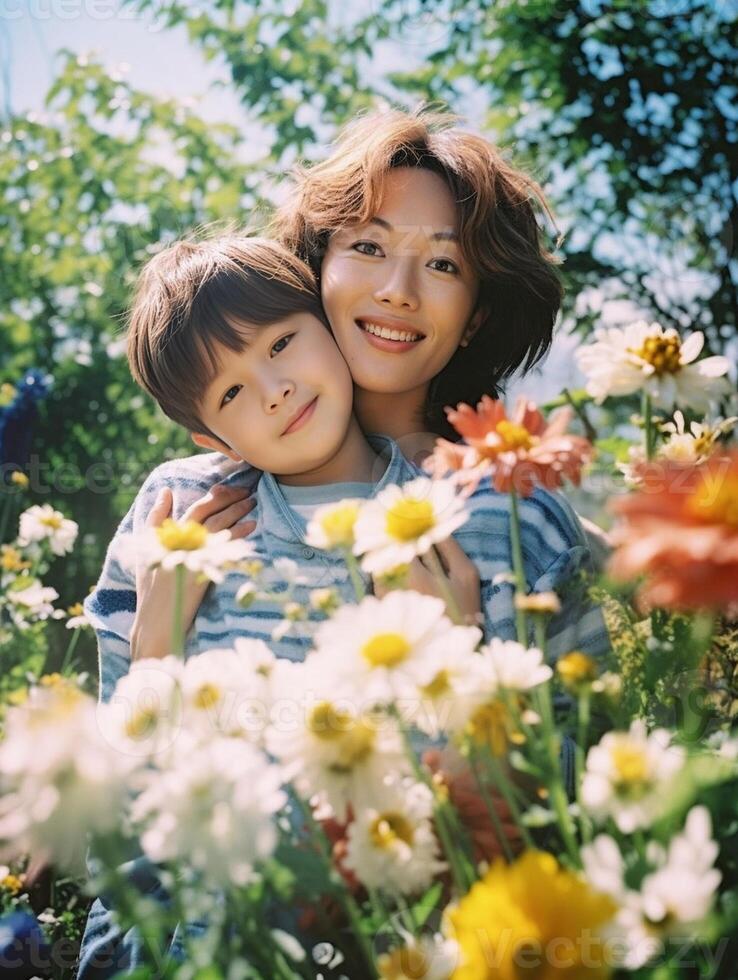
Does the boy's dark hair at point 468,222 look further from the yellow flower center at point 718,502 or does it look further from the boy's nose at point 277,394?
the yellow flower center at point 718,502

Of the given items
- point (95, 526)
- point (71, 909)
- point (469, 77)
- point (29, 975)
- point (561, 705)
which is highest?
point (469, 77)

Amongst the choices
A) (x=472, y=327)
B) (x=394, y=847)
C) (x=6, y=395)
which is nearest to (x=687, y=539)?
(x=394, y=847)

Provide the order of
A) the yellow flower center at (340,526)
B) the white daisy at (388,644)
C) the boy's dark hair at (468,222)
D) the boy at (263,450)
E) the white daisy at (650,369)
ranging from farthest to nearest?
the boy's dark hair at (468,222) → the boy at (263,450) → the white daisy at (650,369) → the yellow flower center at (340,526) → the white daisy at (388,644)

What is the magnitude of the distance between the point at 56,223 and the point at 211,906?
305cm

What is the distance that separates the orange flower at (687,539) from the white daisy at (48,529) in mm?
1576

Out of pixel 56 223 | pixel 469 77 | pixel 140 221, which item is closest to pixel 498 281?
pixel 469 77

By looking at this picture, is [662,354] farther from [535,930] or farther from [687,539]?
[535,930]

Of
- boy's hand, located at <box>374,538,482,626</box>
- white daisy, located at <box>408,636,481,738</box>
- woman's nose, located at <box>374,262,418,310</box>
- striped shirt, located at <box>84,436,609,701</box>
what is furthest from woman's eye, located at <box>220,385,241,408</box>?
white daisy, located at <box>408,636,481,738</box>

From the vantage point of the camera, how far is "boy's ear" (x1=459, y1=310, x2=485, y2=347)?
5.09ft

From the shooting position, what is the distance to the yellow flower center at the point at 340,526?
67 cm

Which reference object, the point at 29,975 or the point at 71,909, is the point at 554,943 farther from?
the point at 71,909

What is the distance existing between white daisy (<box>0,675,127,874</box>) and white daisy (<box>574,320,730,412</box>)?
0.54 meters

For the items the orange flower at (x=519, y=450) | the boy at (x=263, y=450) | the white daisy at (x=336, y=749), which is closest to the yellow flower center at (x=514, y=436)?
the orange flower at (x=519, y=450)

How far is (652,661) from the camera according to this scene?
702mm
